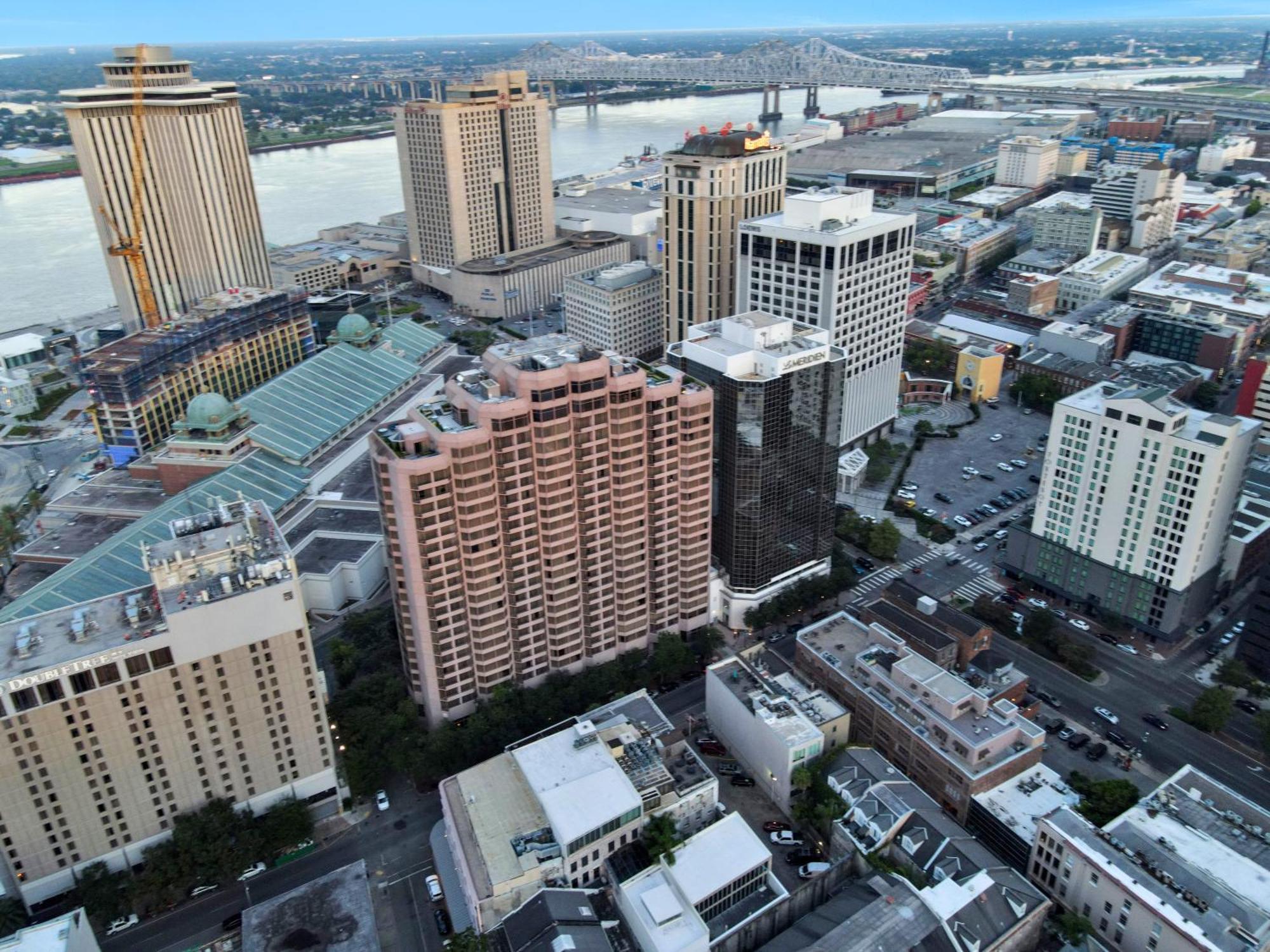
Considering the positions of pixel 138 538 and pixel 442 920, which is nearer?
pixel 442 920

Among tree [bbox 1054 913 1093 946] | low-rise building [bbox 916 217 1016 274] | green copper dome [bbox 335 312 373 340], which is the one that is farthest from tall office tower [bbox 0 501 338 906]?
low-rise building [bbox 916 217 1016 274]

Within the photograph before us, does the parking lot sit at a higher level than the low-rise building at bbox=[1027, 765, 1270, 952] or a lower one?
lower

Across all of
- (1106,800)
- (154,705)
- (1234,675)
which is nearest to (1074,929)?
(1106,800)

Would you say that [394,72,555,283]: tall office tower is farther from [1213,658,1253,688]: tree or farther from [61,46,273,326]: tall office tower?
[1213,658,1253,688]: tree

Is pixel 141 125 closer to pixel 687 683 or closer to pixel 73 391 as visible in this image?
pixel 73 391

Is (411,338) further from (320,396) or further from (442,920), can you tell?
(442,920)

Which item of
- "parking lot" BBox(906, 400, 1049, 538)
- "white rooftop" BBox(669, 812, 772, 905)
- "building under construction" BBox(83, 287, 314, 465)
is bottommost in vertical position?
"parking lot" BBox(906, 400, 1049, 538)
